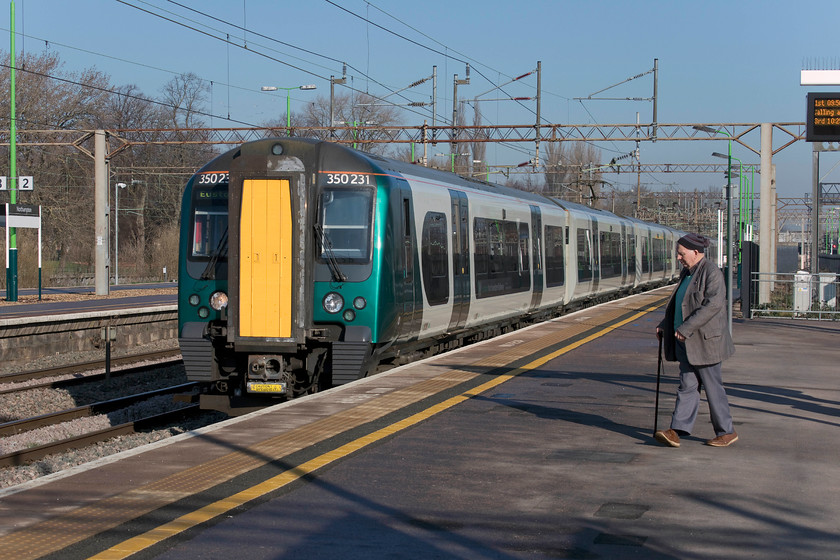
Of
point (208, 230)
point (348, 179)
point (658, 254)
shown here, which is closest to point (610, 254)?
point (658, 254)

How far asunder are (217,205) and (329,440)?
465 cm

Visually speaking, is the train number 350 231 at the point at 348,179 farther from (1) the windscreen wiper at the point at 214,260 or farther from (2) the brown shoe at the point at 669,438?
(2) the brown shoe at the point at 669,438

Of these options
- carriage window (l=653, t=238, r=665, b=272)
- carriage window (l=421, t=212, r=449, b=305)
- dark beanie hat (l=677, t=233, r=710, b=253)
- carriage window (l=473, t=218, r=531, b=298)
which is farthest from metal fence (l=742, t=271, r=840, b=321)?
carriage window (l=653, t=238, r=665, b=272)

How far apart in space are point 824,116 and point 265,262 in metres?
16.2

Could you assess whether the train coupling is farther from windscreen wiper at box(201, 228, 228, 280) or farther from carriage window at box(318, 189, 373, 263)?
carriage window at box(318, 189, 373, 263)

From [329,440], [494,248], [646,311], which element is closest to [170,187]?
[646,311]

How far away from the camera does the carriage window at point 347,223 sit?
38.5 ft

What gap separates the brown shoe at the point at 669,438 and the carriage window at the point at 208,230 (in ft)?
19.6

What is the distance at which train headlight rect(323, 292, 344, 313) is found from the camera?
11594 mm

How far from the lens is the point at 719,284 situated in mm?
7898

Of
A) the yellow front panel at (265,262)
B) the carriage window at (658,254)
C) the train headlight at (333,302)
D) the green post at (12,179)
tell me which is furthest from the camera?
the carriage window at (658,254)

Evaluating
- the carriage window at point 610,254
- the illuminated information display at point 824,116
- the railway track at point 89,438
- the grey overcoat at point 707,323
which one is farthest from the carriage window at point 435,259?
the carriage window at point 610,254

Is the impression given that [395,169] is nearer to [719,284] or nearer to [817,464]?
[719,284]

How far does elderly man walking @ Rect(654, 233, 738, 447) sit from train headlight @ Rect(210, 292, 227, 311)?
569cm
